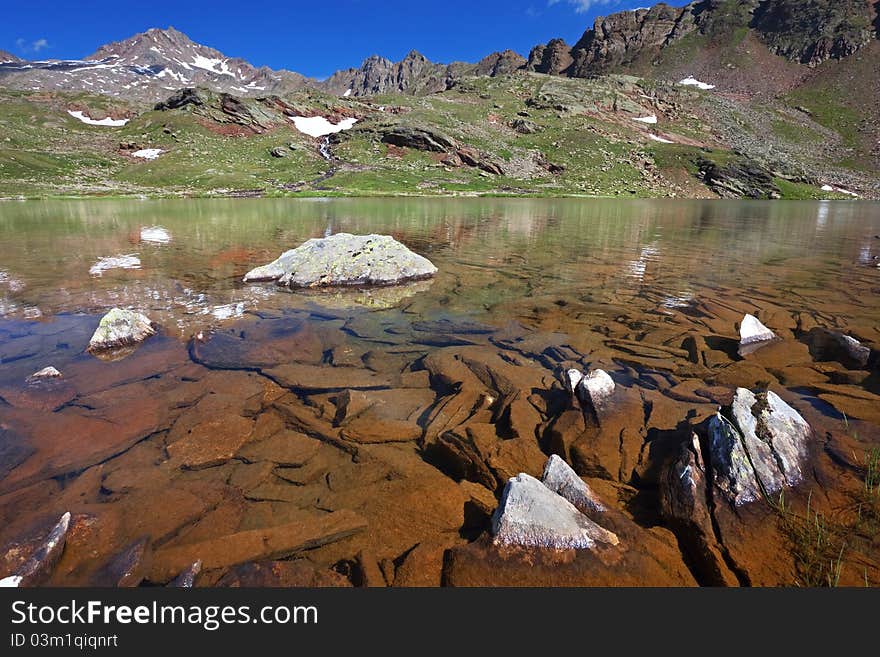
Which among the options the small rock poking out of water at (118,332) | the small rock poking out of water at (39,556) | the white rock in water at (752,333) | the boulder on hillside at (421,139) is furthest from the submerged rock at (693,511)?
the boulder on hillside at (421,139)

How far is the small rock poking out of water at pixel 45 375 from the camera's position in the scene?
6.71 meters

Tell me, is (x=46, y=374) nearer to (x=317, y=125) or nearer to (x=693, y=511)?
(x=693, y=511)

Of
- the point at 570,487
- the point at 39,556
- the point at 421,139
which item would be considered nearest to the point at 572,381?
the point at 570,487

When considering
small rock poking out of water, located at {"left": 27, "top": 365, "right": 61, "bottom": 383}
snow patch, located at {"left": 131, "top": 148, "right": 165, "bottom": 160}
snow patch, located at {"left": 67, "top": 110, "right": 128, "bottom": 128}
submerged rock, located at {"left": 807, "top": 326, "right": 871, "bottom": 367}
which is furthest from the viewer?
snow patch, located at {"left": 67, "top": 110, "right": 128, "bottom": 128}

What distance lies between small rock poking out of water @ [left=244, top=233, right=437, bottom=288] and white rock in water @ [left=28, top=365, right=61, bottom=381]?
6.96 m

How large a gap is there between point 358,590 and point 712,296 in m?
12.6

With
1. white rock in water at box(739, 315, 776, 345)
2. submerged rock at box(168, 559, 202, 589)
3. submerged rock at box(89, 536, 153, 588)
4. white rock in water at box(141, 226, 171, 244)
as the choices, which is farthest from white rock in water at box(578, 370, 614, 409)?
white rock in water at box(141, 226, 171, 244)

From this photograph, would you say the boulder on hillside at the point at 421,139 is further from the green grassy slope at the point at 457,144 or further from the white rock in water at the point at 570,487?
the white rock in water at the point at 570,487

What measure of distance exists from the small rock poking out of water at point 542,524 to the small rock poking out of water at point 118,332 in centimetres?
802

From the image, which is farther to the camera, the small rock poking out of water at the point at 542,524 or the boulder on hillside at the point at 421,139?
the boulder on hillside at the point at 421,139

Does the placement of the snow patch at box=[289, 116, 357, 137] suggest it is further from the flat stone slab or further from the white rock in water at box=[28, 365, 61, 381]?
the flat stone slab

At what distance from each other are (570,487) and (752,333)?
6.47m

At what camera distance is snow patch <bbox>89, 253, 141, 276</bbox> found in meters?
15.9

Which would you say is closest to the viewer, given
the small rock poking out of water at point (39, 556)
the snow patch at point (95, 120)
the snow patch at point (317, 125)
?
the small rock poking out of water at point (39, 556)
